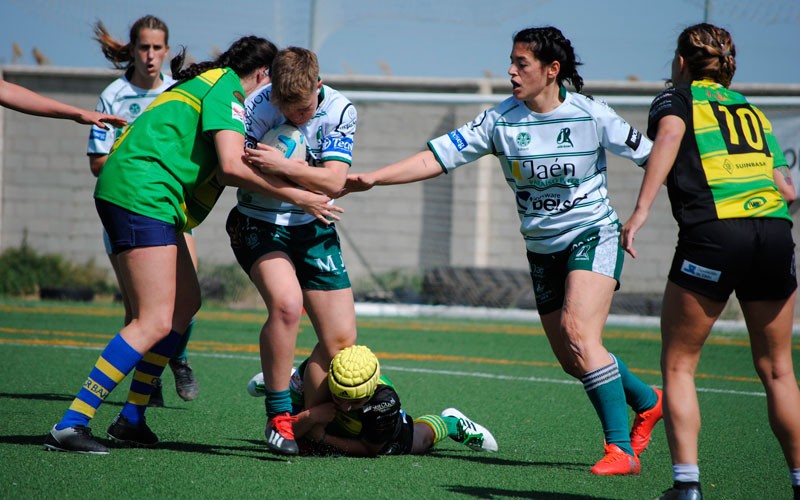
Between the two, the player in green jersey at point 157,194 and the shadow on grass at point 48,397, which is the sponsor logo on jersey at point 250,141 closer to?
the player in green jersey at point 157,194

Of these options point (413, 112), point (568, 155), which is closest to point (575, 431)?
point (568, 155)

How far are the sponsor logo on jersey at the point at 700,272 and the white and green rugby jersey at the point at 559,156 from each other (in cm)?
109

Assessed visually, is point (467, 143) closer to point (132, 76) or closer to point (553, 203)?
point (553, 203)

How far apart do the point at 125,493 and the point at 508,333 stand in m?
8.32

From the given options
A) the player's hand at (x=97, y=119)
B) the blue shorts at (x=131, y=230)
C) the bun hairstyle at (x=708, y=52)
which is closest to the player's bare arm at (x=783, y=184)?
the bun hairstyle at (x=708, y=52)

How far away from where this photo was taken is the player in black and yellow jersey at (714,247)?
3.57 meters

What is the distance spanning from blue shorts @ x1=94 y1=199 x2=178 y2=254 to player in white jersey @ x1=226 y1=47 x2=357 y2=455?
47 centimetres

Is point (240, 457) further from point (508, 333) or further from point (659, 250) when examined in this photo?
point (659, 250)

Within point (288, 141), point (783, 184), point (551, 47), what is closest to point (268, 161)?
point (288, 141)

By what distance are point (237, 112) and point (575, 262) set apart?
1.83m

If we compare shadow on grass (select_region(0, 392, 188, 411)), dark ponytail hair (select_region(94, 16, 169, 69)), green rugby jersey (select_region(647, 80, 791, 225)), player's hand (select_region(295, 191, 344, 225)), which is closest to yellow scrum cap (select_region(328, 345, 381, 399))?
player's hand (select_region(295, 191, 344, 225))

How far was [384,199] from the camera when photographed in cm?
1611

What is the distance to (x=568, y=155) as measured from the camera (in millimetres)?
4672

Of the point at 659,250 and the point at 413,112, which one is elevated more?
the point at 413,112
